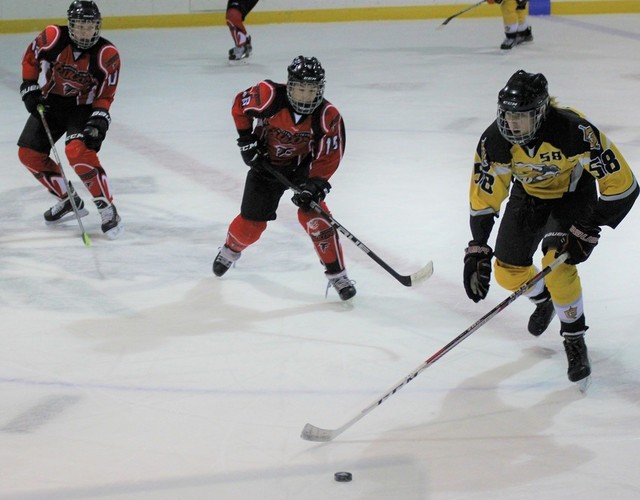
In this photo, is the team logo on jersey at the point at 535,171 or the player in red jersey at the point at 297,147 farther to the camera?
the player in red jersey at the point at 297,147

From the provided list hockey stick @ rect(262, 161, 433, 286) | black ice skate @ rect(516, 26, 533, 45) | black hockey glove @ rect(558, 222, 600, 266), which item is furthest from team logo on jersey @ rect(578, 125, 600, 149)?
black ice skate @ rect(516, 26, 533, 45)

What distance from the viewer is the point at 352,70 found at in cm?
921

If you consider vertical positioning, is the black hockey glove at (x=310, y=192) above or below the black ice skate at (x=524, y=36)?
above

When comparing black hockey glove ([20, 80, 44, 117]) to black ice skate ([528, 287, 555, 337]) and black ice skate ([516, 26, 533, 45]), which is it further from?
black ice skate ([516, 26, 533, 45])

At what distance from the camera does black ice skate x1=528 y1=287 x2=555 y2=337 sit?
3.91 metres

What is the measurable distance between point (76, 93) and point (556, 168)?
2.68 m

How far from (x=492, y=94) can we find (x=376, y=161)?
211 cm

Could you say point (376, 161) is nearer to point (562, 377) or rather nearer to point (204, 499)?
point (562, 377)

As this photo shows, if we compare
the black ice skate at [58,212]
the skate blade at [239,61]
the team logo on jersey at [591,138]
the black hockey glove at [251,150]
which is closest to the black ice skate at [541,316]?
the team logo on jersey at [591,138]

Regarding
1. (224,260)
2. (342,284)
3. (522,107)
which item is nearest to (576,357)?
(522,107)

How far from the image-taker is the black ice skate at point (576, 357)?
11.6ft

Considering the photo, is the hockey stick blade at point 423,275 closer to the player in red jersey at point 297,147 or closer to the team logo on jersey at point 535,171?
the player in red jersey at point 297,147

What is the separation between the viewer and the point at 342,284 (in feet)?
14.3

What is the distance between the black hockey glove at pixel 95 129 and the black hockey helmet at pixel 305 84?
1.32m
